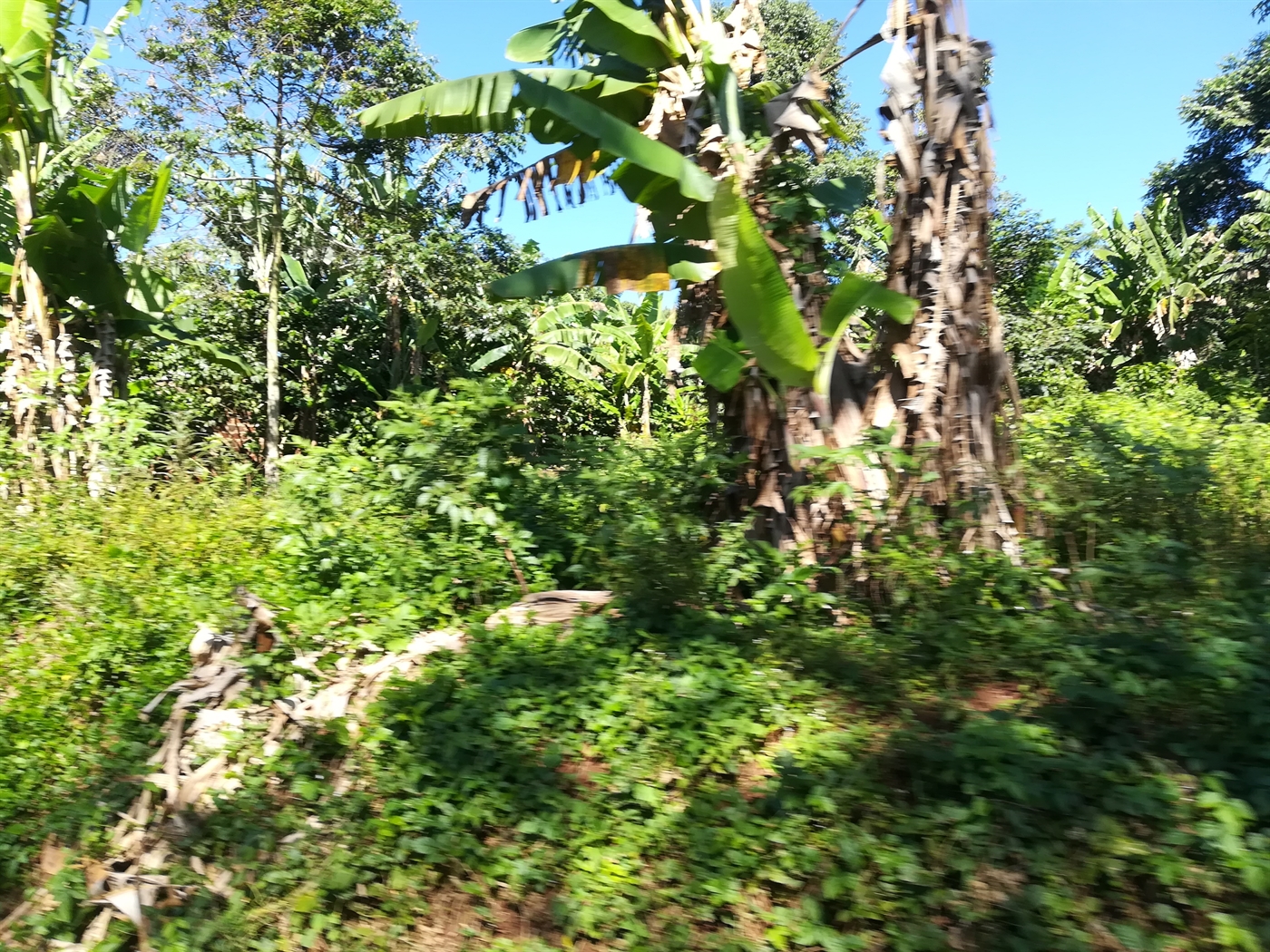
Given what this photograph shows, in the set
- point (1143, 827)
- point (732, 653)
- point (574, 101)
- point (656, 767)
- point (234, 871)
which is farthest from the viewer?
point (574, 101)

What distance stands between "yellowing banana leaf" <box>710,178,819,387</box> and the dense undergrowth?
0.69 meters

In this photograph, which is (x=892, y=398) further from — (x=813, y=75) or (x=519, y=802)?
(x=519, y=802)

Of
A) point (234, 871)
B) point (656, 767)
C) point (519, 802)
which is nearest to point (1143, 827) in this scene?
point (656, 767)

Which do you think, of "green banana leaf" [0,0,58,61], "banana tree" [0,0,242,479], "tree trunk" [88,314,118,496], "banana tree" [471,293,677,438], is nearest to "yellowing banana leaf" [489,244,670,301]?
"tree trunk" [88,314,118,496]

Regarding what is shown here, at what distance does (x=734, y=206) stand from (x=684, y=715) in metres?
2.47

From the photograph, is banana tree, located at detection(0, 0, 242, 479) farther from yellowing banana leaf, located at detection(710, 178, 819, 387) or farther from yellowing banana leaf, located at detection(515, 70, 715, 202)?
yellowing banana leaf, located at detection(710, 178, 819, 387)

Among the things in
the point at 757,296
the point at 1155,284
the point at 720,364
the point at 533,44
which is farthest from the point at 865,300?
the point at 1155,284

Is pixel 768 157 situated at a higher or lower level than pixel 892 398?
higher

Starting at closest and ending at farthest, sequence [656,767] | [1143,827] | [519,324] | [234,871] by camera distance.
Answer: [1143,827] → [234,871] → [656,767] → [519,324]

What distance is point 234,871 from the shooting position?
293 centimetres

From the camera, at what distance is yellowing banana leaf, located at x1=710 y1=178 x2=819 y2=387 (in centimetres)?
427

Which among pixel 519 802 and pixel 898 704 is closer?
pixel 519 802

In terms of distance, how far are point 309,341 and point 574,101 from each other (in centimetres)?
850

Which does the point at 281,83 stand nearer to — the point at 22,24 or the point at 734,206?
the point at 22,24
